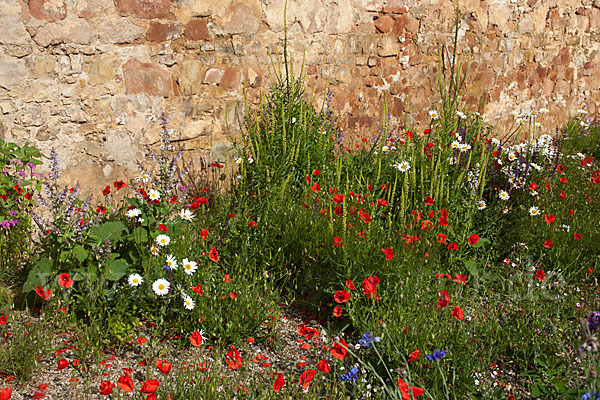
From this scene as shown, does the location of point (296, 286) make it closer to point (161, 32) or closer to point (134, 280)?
point (134, 280)

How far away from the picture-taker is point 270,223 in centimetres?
343

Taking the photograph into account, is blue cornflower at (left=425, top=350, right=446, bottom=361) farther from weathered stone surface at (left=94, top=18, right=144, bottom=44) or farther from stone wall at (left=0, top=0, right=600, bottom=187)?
weathered stone surface at (left=94, top=18, right=144, bottom=44)

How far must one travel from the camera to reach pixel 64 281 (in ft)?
8.46

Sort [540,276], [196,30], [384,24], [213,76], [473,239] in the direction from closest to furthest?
[540,276] < [473,239] < [196,30] < [213,76] < [384,24]

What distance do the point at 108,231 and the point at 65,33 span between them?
134 cm

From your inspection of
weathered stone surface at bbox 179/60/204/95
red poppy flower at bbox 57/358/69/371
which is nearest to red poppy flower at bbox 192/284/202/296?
red poppy flower at bbox 57/358/69/371

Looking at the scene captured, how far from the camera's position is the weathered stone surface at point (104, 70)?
137 inches

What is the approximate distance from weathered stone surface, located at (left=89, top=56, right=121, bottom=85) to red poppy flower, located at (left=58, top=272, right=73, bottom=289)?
Answer: 4.70 feet

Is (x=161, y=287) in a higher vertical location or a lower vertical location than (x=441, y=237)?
lower

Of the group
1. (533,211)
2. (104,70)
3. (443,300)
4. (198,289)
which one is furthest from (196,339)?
A: (533,211)

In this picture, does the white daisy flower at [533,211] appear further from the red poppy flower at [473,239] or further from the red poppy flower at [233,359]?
the red poppy flower at [233,359]

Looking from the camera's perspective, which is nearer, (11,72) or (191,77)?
(11,72)

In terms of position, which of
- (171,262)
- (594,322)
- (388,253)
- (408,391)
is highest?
(594,322)

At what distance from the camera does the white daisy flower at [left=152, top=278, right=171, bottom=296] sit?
8.64ft
